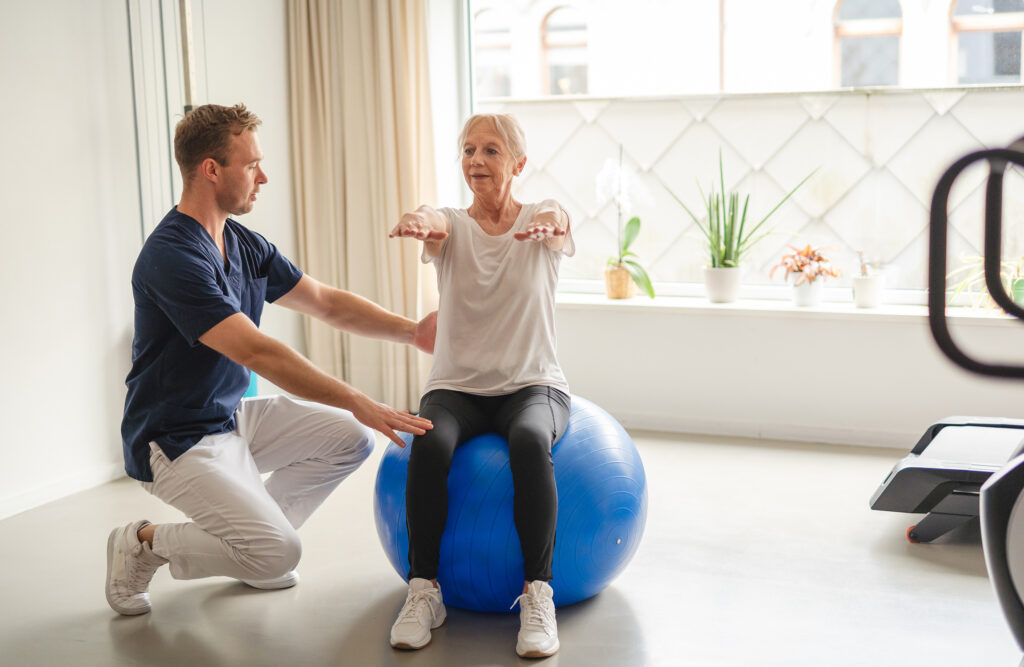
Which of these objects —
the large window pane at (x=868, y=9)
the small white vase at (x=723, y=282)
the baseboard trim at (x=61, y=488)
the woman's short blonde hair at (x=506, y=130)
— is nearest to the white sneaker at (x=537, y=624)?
the woman's short blonde hair at (x=506, y=130)

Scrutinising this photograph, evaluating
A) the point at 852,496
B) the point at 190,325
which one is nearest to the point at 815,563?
the point at 852,496

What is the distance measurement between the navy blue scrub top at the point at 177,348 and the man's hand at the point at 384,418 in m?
0.35

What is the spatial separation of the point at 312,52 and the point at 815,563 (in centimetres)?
291

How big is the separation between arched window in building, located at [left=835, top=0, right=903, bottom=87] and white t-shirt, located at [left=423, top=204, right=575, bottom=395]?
83.4 inches

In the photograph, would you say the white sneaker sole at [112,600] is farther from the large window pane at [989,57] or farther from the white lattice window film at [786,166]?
the large window pane at [989,57]

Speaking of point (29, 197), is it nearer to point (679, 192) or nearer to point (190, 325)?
point (190, 325)

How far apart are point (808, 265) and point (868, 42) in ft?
3.01

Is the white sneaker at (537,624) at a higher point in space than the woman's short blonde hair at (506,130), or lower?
lower

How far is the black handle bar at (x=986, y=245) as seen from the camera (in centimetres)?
121

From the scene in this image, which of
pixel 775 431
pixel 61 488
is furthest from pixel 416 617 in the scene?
pixel 775 431

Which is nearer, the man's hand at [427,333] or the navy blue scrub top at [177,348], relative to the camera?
the navy blue scrub top at [177,348]

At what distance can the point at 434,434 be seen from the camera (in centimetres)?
212

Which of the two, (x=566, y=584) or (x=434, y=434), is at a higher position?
(x=434, y=434)

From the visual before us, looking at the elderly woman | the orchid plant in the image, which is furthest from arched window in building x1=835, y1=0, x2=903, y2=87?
the elderly woman
